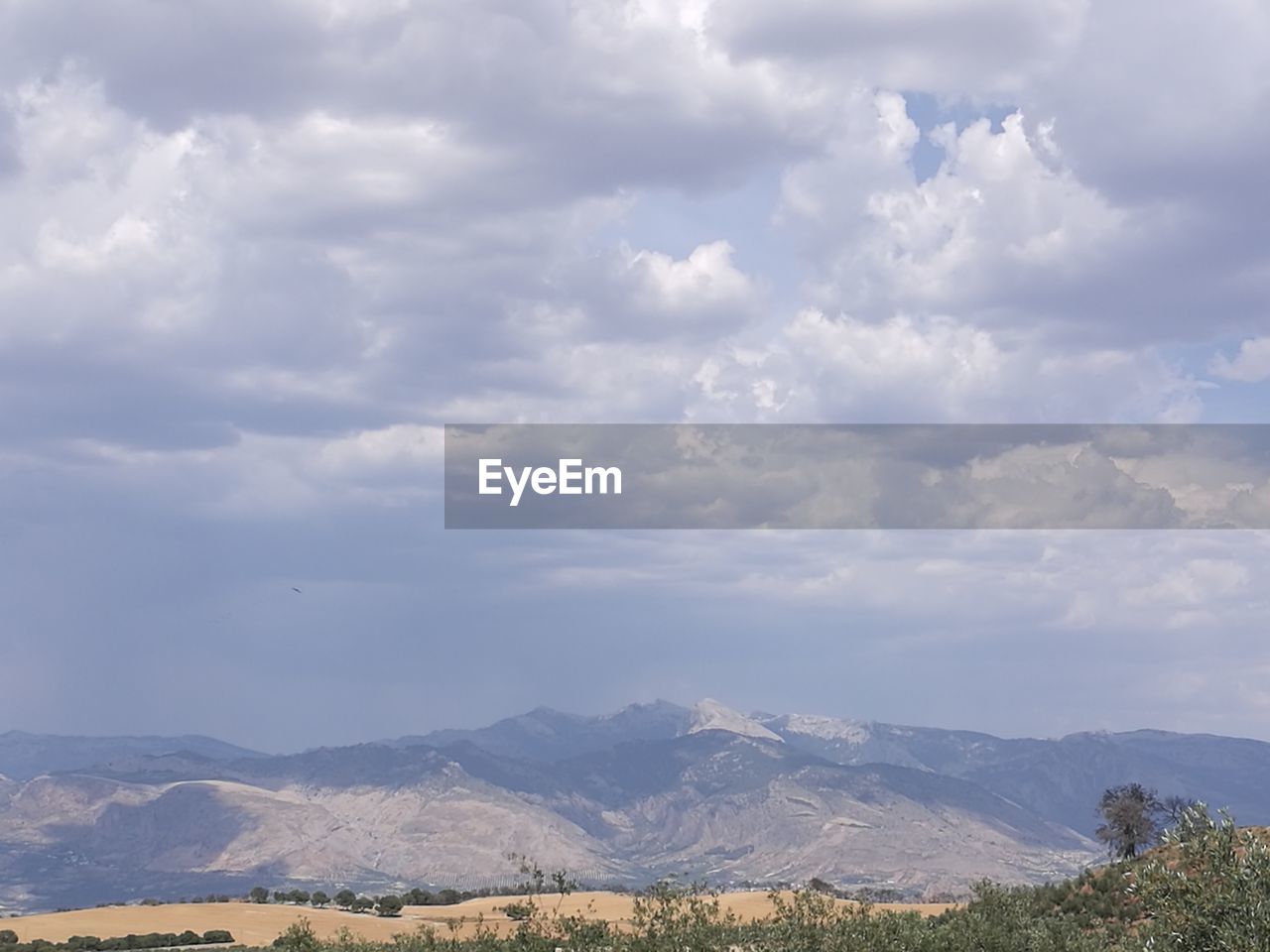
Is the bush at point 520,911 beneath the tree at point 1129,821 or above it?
above

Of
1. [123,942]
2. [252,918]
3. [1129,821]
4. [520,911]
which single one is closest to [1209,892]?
[520,911]

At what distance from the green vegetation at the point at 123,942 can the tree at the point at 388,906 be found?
21.2m

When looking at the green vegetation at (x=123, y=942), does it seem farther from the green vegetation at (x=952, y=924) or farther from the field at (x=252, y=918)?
the green vegetation at (x=952, y=924)

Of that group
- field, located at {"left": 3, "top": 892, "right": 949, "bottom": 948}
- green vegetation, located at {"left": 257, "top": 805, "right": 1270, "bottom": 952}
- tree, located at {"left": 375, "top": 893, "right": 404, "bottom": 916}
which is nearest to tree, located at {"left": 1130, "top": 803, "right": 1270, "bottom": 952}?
green vegetation, located at {"left": 257, "top": 805, "right": 1270, "bottom": 952}

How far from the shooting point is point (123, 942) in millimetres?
92062

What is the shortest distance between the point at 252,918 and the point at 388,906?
12.6 meters

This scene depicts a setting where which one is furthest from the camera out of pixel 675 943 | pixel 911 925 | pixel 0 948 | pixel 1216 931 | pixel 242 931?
pixel 242 931

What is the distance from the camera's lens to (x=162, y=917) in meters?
113

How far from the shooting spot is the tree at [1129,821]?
118188mm

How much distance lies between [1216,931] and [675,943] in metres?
14.4

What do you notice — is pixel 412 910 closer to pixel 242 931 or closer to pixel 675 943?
pixel 242 931

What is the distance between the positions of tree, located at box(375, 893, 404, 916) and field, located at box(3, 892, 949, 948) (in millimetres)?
1166

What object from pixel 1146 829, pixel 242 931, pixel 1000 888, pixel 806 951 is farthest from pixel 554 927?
pixel 1146 829

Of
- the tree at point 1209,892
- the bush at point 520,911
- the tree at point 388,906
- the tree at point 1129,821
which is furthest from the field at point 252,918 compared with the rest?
the tree at point 1209,892
